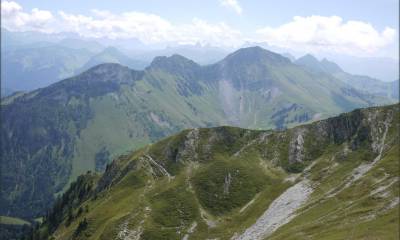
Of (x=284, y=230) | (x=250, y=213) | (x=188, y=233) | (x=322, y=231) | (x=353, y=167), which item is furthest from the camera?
(x=353, y=167)

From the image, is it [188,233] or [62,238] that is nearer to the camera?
[188,233]

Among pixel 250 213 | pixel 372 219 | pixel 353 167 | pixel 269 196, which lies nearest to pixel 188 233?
pixel 250 213

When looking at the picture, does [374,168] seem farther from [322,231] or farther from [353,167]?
[322,231]

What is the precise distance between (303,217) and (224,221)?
3414 centimetres

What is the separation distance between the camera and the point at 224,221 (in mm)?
173625

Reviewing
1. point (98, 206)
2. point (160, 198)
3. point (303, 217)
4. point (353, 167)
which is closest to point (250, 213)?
point (303, 217)

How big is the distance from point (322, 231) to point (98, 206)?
110m

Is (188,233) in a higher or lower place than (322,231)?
lower

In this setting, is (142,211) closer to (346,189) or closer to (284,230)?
(284,230)

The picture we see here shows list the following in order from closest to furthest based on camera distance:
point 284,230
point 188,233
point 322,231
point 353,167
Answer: point 322,231
point 284,230
point 188,233
point 353,167

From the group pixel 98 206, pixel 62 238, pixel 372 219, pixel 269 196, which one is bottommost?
pixel 62 238

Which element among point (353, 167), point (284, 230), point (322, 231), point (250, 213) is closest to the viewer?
point (322, 231)

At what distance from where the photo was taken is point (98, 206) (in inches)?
7785

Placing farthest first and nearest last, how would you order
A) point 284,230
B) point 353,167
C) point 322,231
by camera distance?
1. point 353,167
2. point 284,230
3. point 322,231
